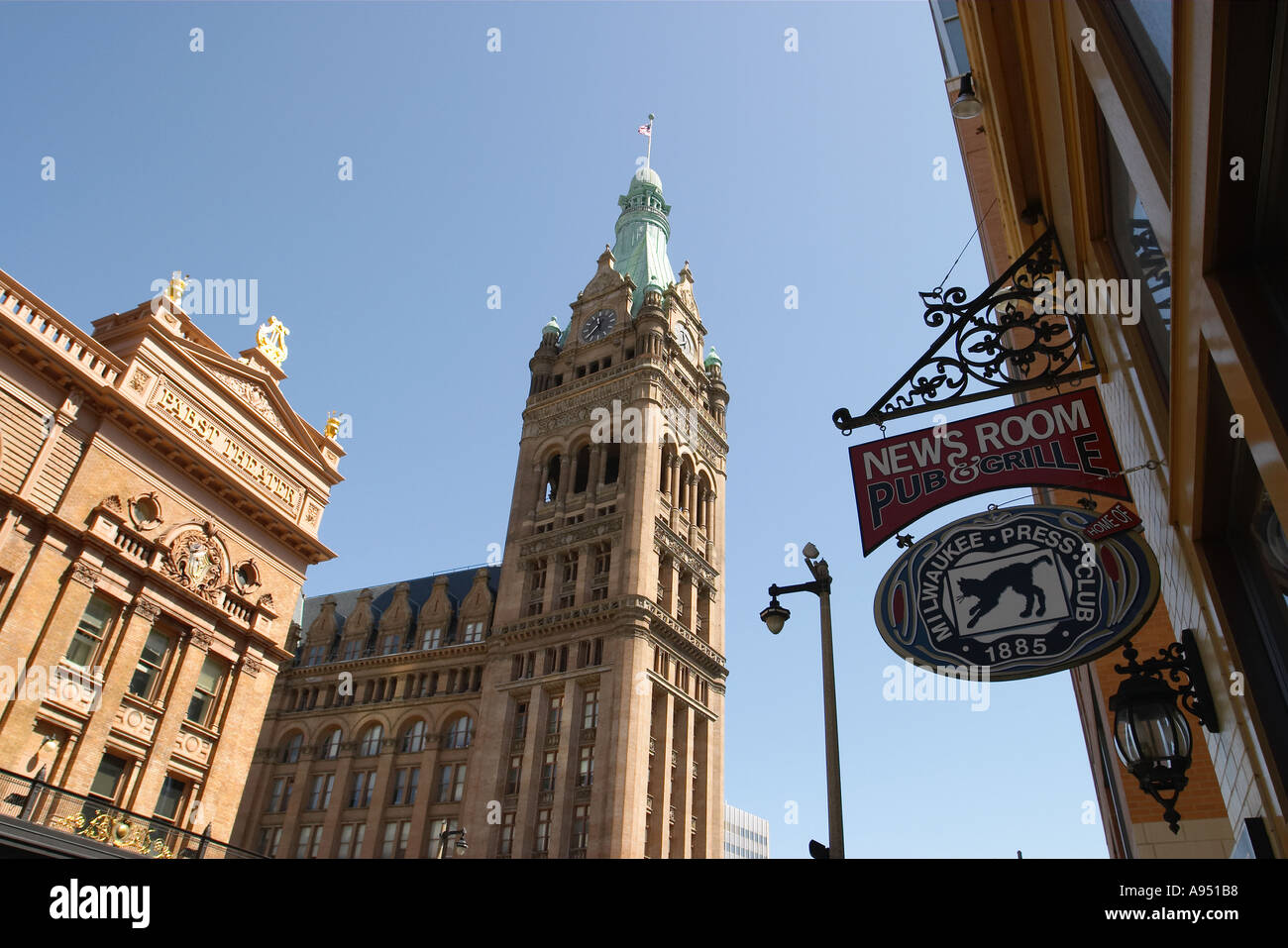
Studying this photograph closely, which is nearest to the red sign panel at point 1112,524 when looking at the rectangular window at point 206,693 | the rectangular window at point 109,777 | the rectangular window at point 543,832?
the rectangular window at point 109,777

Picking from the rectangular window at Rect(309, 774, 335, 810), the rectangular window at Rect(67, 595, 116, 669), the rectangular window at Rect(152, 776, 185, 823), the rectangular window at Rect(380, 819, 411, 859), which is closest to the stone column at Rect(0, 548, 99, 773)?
the rectangular window at Rect(67, 595, 116, 669)

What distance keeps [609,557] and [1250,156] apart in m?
59.1

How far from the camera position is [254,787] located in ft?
217

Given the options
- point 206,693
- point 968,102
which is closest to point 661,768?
point 206,693

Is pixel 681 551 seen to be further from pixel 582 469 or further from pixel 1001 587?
pixel 1001 587

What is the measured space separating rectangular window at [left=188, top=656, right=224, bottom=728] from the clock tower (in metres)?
27.7

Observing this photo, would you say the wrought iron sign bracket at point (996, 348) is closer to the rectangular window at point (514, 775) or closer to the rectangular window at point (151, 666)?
the rectangular window at point (151, 666)

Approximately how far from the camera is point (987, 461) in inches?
288

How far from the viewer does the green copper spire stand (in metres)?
80.2

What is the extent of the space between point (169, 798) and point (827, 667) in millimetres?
→ 21846

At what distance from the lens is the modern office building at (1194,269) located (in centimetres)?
333

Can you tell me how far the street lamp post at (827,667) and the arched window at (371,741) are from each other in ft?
190

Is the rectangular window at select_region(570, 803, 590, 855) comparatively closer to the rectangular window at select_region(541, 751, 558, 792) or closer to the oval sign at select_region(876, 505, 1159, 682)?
the rectangular window at select_region(541, 751, 558, 792)
